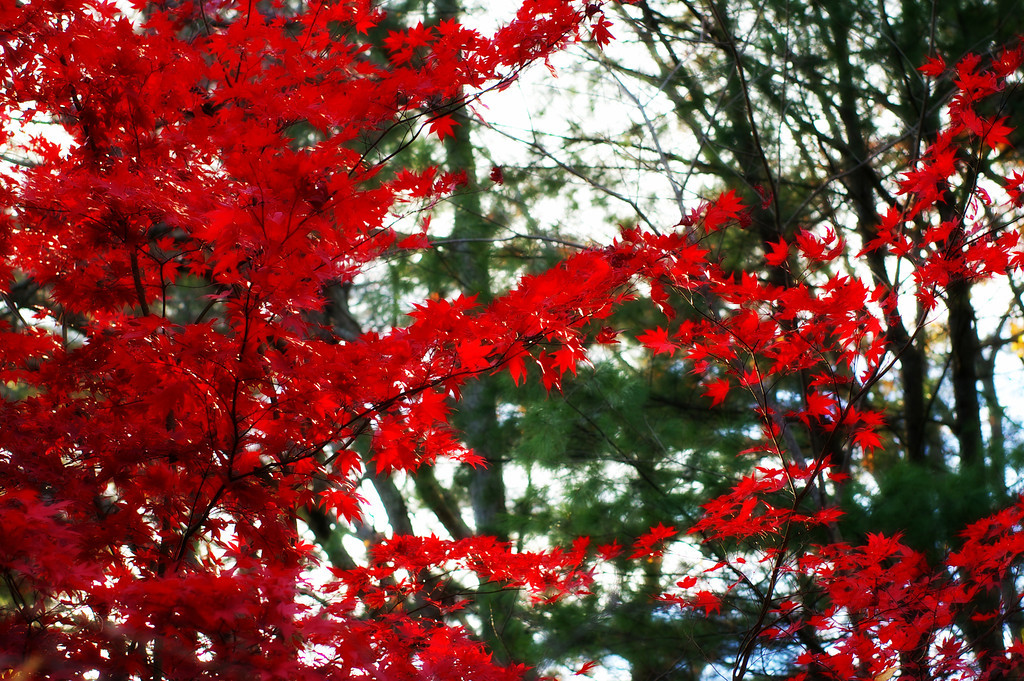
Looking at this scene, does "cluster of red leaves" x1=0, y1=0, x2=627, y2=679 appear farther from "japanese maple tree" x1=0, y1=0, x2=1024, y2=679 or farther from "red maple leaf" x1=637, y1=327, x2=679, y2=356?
"red maple leaf" x1=637, y1=327, x2=679, y2=356

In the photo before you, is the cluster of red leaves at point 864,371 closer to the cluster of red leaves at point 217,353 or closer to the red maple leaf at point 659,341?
the red maple leaf at point 659,341

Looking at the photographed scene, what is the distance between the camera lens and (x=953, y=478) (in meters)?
3.89

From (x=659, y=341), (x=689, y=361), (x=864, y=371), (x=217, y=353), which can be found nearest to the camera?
(x=217, y=353)

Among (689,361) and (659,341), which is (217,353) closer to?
(659,341)

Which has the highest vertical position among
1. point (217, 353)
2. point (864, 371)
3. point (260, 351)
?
point (864, 371)

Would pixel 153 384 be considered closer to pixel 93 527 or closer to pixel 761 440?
pixel 93 527

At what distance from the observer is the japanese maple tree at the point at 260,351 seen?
188 cm

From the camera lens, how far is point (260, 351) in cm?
249

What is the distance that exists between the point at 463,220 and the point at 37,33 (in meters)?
4.67

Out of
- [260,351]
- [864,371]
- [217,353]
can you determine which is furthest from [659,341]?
[217,353]

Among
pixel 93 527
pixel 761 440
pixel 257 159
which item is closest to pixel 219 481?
pixel 93 527

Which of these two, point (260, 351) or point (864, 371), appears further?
point (864, 371)

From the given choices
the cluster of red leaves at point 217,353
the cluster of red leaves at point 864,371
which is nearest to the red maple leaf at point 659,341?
the cluster of red leaves at point 864,371

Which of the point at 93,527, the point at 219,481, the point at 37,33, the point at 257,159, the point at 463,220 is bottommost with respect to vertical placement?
the point at 93,527
